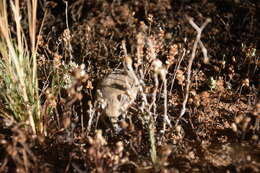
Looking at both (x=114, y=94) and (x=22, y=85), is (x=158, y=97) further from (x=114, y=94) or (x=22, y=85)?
(x=22, y=85)

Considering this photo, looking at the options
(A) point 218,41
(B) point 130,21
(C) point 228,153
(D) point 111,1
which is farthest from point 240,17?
(C) point 228,153

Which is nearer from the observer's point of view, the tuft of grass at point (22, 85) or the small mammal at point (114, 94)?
the tuft of grass at point (22, 85)

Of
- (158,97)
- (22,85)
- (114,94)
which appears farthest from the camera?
(158,97)

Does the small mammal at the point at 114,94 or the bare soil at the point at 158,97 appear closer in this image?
the bare soil at the point at 158,97

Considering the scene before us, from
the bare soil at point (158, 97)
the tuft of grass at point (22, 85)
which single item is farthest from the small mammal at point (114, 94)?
the tuft of grass at point (22, 85)

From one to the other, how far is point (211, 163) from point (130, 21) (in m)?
1.62

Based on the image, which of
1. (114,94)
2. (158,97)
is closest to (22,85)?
(114,94)

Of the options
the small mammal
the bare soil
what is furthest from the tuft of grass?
the small mammal

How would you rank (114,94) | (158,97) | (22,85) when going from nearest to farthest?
(22,85) < (114,94) < (158,97)

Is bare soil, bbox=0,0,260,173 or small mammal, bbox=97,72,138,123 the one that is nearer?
bare soil, bbox=0,0,260,173

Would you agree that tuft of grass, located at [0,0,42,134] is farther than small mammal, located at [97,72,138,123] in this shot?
No

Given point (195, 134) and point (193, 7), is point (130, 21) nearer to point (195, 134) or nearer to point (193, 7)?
point (193, 7)

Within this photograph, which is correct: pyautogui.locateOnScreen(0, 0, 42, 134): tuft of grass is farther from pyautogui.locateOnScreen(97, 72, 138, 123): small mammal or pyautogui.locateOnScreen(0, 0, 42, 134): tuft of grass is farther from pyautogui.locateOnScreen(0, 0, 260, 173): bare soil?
pyautogui.locateOnScreen(97, 72, 138, 123): small mammal

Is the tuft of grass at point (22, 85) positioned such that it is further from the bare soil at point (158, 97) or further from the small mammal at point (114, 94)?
the small mammal at point (114, 94)
